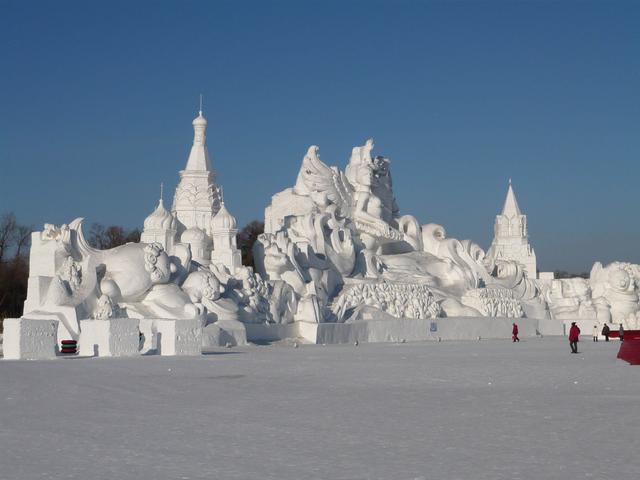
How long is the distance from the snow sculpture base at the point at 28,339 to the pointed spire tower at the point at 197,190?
19.0m

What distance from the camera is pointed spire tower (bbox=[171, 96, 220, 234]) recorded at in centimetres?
4169

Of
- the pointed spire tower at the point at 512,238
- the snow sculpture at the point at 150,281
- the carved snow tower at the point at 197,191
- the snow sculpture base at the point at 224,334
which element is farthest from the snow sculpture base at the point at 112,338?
the pointed spire tower at the point at 512,238

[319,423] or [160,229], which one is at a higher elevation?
[160,229]

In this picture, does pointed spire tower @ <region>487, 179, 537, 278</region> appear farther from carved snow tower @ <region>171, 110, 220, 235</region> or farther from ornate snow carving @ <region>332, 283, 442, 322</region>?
carved snow tower @ <region>171, 110, 220, 235</region>

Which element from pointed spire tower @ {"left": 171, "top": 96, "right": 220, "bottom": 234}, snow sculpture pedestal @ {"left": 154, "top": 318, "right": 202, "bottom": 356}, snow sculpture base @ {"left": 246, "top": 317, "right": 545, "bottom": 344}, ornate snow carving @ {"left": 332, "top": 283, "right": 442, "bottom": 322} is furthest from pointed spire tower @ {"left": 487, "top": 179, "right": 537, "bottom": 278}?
snow sculpture pedestal @ {"left": 154, "top": 318, "right": 202, "bottom": 356}

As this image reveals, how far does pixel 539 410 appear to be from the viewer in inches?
436

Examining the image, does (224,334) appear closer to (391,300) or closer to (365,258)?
(391,300)

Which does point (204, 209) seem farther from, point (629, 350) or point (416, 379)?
point (416, 379)

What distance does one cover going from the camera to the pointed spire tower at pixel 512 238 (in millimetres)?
52000

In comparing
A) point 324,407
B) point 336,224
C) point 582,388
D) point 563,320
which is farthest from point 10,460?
point 563,320

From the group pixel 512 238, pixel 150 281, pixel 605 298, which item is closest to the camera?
pixel 150 281

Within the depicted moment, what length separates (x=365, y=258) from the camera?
41.6m

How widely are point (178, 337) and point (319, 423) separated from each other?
1387cm

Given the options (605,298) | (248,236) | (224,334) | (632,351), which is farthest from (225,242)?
(248,236)
